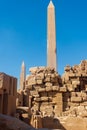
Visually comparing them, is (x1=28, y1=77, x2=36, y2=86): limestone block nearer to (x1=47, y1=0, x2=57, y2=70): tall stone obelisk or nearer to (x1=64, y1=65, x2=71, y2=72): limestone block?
(x1=64, y1=65, x2=71, y2=72): limestone block

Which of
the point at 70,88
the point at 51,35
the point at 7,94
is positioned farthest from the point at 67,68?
the point at 7,94

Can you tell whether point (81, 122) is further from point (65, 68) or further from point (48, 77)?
point (65, 68)

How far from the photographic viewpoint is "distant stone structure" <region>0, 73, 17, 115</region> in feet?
36.1

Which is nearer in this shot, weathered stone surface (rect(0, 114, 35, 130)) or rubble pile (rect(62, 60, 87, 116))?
weathered stone surface (rect(0, 114, 35, 130))

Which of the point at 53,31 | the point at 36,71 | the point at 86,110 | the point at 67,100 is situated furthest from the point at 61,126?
the point at 53,31

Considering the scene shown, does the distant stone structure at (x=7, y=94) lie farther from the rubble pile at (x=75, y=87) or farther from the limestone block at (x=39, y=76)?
the limestone block at (x=39, y=76)

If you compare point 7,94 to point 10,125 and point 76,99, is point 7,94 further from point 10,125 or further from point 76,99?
point 76,99

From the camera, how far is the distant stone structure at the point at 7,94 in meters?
11.0

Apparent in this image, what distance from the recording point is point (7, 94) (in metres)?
11.6

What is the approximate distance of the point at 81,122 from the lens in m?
13.9

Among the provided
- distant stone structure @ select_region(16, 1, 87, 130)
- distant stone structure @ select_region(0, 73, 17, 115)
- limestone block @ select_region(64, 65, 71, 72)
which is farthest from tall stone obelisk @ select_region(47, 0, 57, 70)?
distant stone structure @ select_region(0, 73, 17, 115)

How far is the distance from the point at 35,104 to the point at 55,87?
5.57 ft

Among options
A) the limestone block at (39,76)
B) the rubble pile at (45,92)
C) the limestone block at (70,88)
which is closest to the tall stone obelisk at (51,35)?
the rubble pile at (45,92)

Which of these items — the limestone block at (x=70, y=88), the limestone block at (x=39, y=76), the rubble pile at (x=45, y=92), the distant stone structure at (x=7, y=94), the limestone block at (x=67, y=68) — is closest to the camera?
the distant stone structure at (x=7, y=94)
